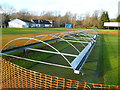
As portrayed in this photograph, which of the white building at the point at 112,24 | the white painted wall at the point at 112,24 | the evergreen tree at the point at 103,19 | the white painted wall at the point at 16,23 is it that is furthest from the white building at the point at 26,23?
the white painted wall at the point at 112,24

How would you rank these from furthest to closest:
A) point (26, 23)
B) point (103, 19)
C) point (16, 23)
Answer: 1. point (26, 23)
2. point (16, 23)
3. point (103, 19)

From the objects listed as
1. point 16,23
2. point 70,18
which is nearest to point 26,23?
point 16,23

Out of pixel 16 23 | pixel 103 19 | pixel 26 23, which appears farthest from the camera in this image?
pixel 26 23

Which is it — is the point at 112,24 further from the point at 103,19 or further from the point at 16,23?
the point at 16,23

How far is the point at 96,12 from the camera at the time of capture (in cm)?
6600

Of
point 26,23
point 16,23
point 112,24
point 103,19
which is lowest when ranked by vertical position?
point 112,24

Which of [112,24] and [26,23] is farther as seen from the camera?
[26,23]

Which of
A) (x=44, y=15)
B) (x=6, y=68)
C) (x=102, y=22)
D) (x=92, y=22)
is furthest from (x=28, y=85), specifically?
(x=44, y=15)

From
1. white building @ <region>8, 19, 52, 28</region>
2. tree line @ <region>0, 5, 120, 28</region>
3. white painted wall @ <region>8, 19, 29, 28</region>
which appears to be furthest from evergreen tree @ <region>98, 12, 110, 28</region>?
white painted wall @ <region>8, 19, 29, 28</region>

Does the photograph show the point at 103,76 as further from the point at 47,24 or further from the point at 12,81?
the point at 47,24

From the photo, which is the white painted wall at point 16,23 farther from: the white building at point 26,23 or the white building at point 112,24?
the white building at point 112,24

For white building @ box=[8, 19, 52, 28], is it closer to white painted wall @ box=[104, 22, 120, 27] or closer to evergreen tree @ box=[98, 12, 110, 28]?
evergreen tree @ box=[98, 12, 110, 28]

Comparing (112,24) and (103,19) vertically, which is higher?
(103,19)

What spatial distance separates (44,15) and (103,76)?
86801mm
